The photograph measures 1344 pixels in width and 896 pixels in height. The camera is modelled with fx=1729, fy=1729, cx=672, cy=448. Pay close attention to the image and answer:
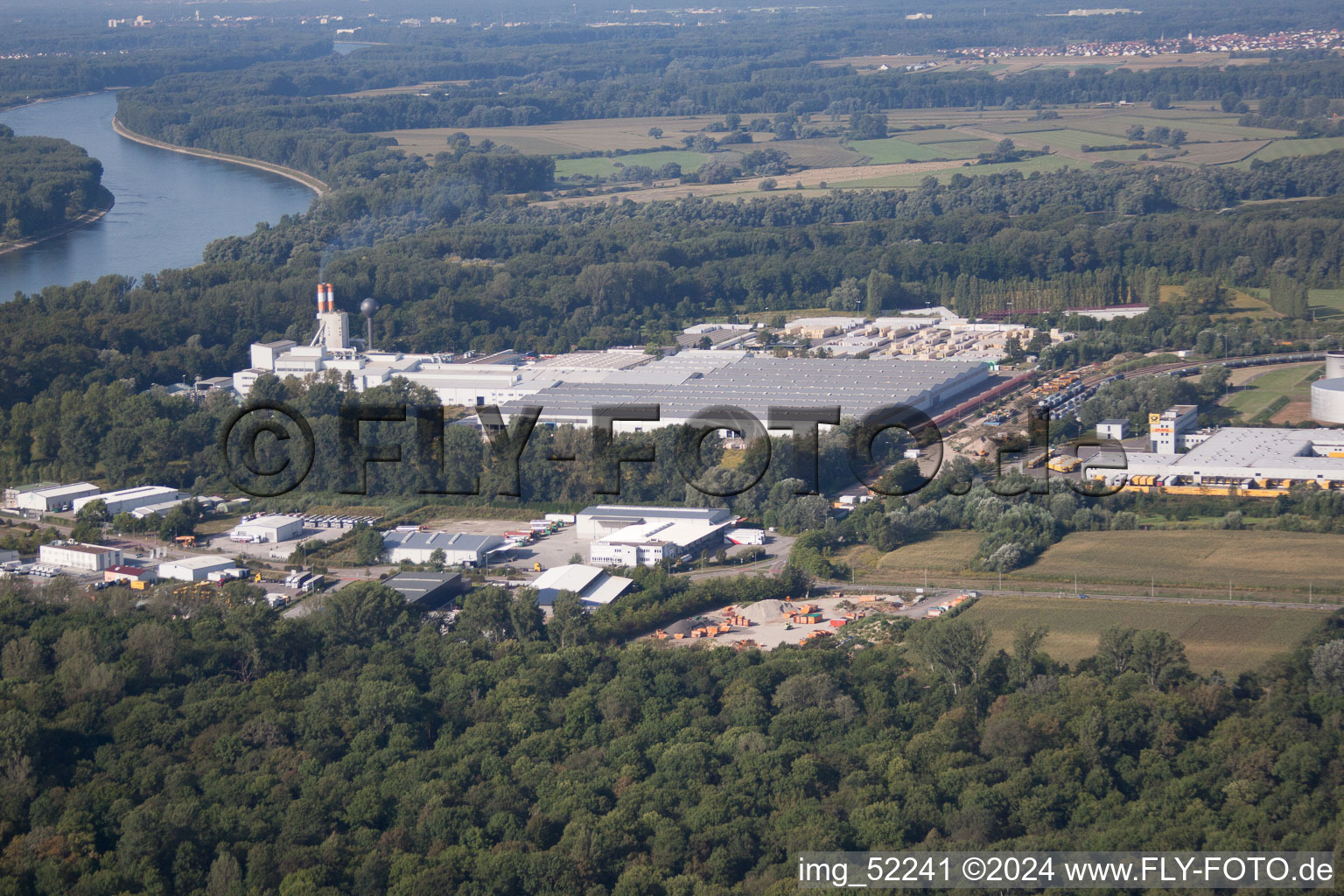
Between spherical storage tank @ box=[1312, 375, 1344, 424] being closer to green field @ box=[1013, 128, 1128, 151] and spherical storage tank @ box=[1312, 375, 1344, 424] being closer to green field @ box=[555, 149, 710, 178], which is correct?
green field @ box=[1013, 128, 1128, 151]

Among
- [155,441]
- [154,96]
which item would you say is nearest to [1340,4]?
[154,96]

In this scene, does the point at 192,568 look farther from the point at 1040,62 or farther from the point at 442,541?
the point at 1040,62

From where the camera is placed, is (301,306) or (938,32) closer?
(301,306)

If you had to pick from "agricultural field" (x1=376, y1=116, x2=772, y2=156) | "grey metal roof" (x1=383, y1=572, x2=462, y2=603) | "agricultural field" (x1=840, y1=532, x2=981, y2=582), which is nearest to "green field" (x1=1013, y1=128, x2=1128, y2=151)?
"agricultural field" (x1=376, y1=116, x2=772, y2=156)

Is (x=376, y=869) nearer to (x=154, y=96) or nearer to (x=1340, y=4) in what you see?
(x=154, y=96)

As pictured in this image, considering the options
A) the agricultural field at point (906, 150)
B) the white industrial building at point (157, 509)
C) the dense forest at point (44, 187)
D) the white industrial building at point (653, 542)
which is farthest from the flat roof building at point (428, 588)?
the agricultural field at point (906, 150)

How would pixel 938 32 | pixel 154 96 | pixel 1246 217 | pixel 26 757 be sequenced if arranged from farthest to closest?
pixel 938 32, pixel 154 96, pixel 1246 217, pixel 26 757
